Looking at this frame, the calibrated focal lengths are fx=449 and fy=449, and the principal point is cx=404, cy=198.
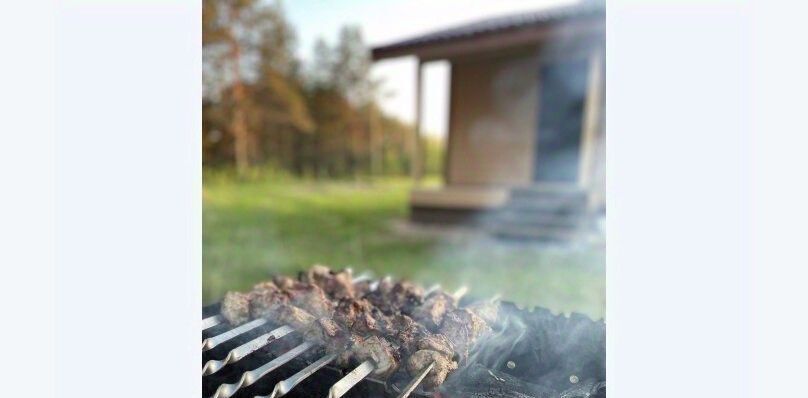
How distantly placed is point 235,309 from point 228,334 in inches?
3.7

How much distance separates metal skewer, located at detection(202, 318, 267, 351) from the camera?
960 millimetres

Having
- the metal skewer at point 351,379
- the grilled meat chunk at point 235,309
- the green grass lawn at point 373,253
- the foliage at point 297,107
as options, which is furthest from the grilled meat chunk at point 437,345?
the foliage at point 297,107

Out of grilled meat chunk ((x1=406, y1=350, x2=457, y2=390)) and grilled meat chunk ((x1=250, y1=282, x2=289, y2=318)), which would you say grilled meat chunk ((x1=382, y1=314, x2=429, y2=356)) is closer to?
grilled meat chunk ((x1=406, y1=350, x2=457, y2=390))

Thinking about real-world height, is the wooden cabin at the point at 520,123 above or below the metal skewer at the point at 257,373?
above

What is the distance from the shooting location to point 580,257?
399 centimetres

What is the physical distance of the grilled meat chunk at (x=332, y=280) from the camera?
4.35ft

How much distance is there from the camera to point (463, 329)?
1.01m

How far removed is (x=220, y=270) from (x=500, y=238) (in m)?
2.76

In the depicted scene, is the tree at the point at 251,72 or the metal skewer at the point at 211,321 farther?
the tree at the point at 251,72

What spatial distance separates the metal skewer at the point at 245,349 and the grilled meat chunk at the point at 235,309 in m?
0.11

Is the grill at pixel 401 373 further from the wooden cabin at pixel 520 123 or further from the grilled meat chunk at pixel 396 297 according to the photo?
the wooden cabin at pixel 520 123

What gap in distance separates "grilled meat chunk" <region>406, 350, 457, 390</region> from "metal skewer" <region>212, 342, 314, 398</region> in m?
0.25
